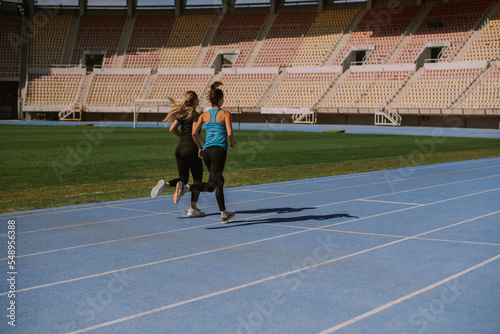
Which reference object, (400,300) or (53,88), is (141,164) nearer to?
(400,300)

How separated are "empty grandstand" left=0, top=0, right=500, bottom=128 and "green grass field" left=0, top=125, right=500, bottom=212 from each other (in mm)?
21881

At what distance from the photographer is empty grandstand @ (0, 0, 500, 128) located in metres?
48.8

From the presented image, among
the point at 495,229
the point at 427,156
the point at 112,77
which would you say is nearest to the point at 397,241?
the point at 495,229

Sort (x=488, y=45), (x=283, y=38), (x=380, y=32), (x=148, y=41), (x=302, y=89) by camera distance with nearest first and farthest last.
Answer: (x=488, y=45) → (x=302, y=89) → (x=380, y=32) → (x=283, y=38) → (x=148, y=41)

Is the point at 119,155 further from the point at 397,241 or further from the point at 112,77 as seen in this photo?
the point at 112,77

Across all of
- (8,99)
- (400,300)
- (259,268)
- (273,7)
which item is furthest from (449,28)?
(400,300)

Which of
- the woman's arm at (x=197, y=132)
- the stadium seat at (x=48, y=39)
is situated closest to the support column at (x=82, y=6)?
the stadium seat at (x=48, y=39)

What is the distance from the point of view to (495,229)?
27.3 feet

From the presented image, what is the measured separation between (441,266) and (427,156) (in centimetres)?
1579

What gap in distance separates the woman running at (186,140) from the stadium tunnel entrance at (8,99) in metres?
58.0

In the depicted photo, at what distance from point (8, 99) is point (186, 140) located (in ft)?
193

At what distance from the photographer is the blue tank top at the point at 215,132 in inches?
336

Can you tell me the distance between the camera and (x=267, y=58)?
58.2 m

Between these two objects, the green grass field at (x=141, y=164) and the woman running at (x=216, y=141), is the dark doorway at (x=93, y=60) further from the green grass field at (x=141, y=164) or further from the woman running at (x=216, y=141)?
the woman running at (x=216, y=141)
